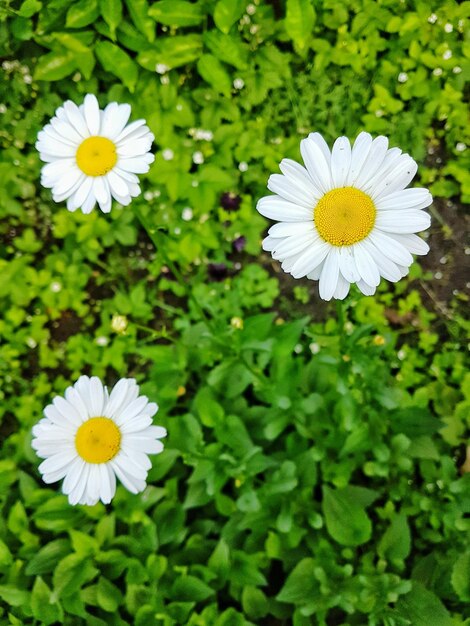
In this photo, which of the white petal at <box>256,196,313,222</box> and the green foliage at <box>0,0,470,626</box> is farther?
the green foliage at <box>0,0,470,626</box>

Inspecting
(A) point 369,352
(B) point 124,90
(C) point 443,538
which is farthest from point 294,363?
(B) point 124,90

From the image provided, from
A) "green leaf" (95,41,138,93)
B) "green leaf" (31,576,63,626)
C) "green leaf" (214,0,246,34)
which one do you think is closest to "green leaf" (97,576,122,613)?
"green leaf" (31,576,63,626)

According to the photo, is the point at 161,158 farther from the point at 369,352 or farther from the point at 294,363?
the point at 369,352

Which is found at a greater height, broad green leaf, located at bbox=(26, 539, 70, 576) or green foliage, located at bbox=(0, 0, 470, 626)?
green foliage, located at bbox=(0, 0, 470, 626)

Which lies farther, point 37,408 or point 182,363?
point 37,408

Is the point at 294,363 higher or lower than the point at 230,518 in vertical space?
higher

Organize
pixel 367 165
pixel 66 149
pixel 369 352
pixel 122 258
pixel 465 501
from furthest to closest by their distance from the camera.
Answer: pixel 122 258
pixel 465 501
pixel 369 352
pixel 66 149
pixel 367 165

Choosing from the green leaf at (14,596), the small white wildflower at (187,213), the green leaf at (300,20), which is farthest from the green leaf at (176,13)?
the green leaf at (14,596)

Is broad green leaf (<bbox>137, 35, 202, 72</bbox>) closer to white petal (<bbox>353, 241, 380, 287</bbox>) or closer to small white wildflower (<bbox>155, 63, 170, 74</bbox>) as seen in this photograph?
small white wildflower (<bbox>155, 63, 170, 74</bbox>)
